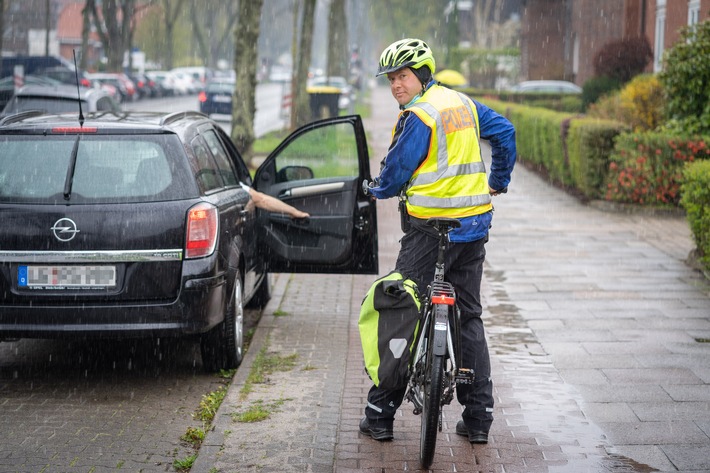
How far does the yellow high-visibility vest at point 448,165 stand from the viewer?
5074 mm

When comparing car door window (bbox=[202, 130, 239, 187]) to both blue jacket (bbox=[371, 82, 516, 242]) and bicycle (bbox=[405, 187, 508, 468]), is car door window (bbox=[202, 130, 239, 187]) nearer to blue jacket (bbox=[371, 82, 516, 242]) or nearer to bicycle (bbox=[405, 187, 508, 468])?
blue jacket (bbox=[371, 82, 516, 242])

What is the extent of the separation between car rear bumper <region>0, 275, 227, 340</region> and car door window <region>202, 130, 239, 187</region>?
4.72 feet

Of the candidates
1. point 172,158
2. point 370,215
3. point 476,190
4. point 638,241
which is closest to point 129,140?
point 172,158

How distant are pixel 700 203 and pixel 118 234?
18.7ft

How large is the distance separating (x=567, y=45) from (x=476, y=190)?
40.0m

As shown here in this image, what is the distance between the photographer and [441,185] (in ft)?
16.8

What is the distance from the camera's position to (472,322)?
17.5 ft

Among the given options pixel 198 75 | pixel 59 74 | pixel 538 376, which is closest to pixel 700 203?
pixel 538 376

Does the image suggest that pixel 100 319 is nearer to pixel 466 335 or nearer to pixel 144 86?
pixel 466 335

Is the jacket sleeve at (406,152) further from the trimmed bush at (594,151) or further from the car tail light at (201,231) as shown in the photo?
the trimmed bush at (594,151)

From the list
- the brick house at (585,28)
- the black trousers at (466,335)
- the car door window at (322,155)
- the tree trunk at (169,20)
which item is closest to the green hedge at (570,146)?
the brick house at (585,28)

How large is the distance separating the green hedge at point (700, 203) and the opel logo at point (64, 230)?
18.5 ft

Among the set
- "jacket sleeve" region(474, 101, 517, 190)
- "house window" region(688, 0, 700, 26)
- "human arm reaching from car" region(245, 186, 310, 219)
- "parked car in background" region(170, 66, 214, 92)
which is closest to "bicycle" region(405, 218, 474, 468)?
"jacket sleeve" region(474, 101, 517, 190)

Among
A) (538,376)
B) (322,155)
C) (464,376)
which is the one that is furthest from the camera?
(322,155)
